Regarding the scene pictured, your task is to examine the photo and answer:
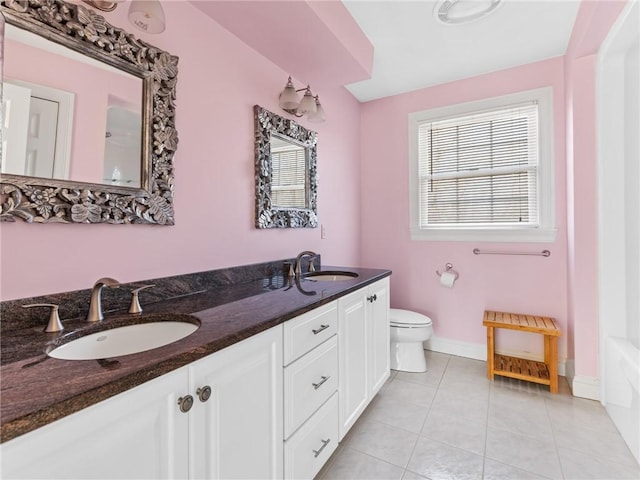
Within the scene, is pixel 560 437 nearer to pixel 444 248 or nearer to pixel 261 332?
pixel 444 248

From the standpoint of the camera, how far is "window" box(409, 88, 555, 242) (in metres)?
2.44

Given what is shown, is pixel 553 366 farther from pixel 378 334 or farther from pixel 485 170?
pixel 485 170

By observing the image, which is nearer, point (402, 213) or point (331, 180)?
point (331, 180)

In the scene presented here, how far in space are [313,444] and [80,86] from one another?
169 cm

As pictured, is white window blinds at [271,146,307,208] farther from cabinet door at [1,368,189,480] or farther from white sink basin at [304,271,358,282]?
cabinet door at [1,368,189,480]

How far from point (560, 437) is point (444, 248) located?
60.4 inches

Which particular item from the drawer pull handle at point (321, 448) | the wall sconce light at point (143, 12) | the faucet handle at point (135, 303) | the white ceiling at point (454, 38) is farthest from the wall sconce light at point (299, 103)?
the drawer pull handle at point (321, 448)

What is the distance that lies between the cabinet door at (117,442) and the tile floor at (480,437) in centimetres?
100

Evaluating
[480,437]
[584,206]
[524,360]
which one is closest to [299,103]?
[584,206]

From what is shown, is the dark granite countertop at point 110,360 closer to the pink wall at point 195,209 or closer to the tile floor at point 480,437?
the pink wall at point 195,209

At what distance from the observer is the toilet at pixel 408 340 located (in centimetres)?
240

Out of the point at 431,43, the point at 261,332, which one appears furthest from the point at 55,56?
the point at 431,43

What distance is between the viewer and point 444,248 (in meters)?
2.80

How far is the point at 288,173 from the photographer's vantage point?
7.01 ft
